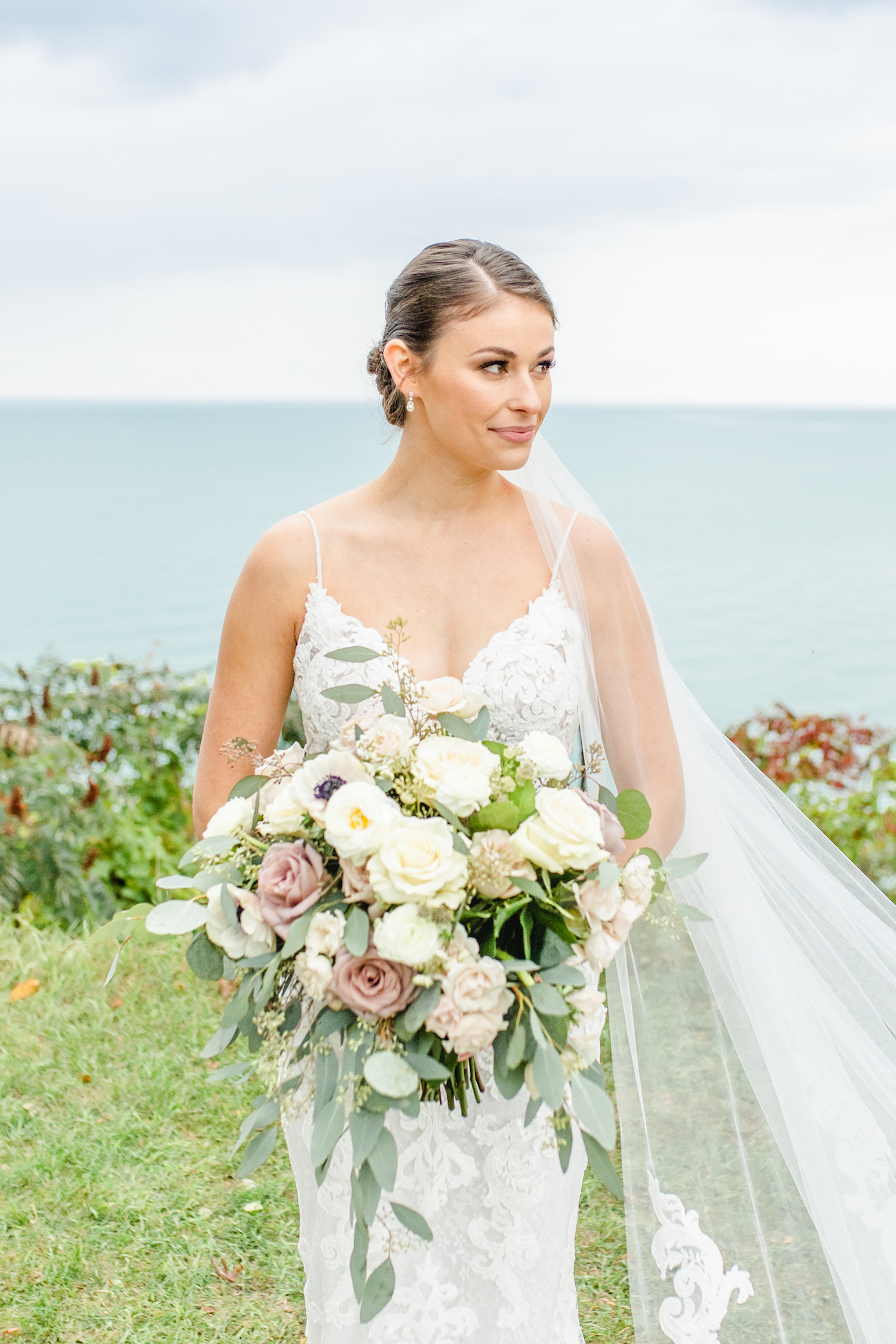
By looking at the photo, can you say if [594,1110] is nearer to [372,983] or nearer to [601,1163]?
[601,1163]

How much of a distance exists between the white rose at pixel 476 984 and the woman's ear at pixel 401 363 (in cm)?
134

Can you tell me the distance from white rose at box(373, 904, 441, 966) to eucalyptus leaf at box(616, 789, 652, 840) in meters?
0.46

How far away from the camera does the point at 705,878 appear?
91.0 inches

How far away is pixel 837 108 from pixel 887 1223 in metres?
8.90

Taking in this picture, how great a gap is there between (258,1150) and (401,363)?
1.57 m

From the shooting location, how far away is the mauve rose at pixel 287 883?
162 cm

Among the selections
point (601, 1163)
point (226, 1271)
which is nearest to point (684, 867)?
point (601, 1163)

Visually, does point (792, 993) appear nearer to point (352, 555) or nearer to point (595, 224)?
point (352, 555)

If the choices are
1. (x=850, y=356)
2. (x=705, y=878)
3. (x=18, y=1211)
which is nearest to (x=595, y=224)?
(x=705, y=878)

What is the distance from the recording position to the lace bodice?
2.36 meters

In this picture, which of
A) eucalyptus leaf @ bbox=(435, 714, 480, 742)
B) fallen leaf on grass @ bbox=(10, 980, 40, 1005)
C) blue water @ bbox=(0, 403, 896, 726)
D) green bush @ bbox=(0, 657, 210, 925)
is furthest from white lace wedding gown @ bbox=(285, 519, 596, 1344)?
green bush @ bbox=(0, 657, 210, 925)

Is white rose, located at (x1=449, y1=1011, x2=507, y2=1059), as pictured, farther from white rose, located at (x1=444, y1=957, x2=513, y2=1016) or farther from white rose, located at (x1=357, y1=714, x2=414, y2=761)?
white rose, located at (x1=357, y1=714, x2=414, y2=761)

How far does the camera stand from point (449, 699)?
1.84m

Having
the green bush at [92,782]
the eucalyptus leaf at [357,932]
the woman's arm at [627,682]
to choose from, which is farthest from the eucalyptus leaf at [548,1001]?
the green bush at [92,782]
